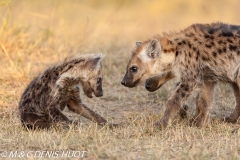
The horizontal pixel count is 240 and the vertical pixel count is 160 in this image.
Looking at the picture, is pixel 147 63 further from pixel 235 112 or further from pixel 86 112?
pixel 235 112

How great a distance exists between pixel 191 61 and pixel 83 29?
590 centimetres

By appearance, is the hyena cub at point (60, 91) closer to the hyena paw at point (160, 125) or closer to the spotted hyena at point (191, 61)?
the spotted hyena at point (191, 61)

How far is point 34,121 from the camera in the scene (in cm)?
642

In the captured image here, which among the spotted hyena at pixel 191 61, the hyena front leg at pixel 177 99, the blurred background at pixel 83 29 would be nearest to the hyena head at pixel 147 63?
the spotted hyena at pixel 191 61

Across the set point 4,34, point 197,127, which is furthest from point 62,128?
point 4,34

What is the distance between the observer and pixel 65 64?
657 cm

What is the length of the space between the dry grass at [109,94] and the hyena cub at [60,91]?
188 mm

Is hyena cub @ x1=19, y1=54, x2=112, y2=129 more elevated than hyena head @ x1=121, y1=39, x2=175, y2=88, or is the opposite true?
hyena head @ x1=121, y1=39, x2=175, y2=88

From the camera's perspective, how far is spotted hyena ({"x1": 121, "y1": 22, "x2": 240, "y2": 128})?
648cm

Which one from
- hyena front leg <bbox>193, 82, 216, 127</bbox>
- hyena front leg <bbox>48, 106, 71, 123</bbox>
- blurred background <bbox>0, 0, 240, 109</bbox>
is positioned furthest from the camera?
blurred background <bbox>0, 0, 240, 109</bbox>

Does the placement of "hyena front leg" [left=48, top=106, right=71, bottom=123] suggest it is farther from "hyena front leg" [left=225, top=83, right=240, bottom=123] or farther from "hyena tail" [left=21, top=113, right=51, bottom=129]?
"hyena front leg" [left=225, top=83, right=240, bottom=123]

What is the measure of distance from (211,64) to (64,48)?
431 centimetres

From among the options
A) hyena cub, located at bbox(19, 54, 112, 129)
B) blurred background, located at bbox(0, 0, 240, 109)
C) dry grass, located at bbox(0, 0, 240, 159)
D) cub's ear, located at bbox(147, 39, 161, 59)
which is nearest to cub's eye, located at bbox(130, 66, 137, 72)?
cub's ear, located at bbox(147, 39, 161, 59)

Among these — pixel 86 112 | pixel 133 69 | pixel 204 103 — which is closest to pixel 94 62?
pixel 133 69
